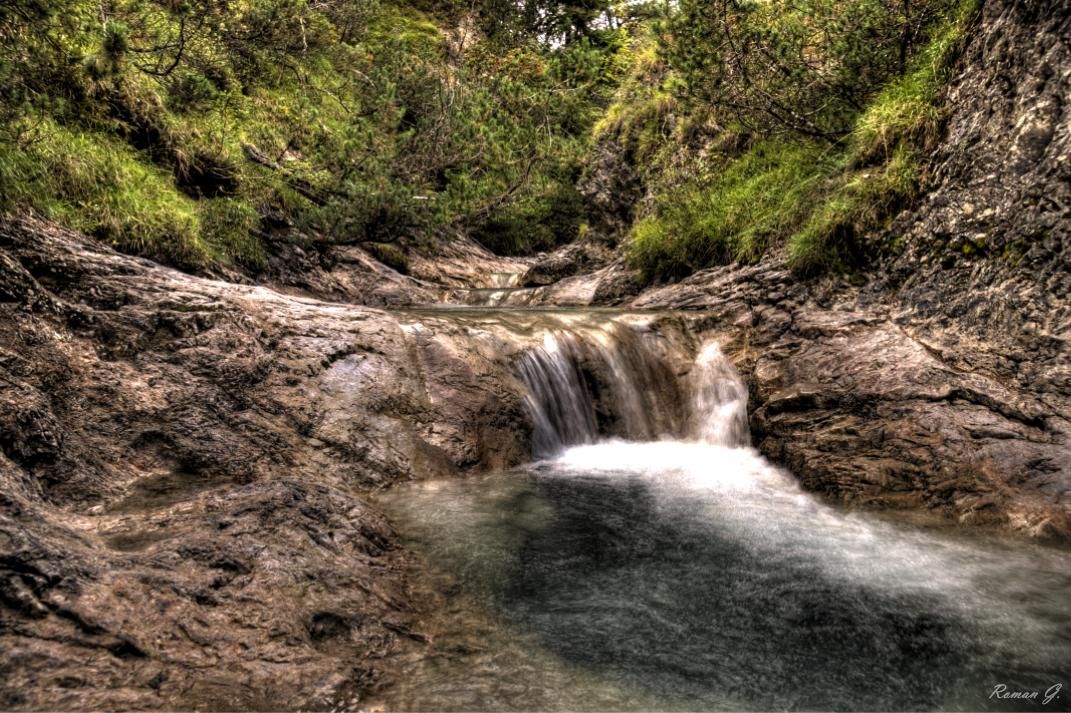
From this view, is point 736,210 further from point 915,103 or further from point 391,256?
point 391,256

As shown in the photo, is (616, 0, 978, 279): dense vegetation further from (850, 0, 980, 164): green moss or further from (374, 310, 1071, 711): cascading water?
(374, 310, 1071, 711): cascading water

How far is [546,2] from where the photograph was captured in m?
20.1

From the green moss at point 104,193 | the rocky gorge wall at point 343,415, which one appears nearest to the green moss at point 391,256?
the green moss at point 104,193

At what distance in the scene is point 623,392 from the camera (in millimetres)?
6910

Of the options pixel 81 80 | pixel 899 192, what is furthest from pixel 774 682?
pixel 81 80

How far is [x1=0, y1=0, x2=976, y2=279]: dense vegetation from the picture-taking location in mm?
6258

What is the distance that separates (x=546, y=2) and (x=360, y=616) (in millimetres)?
21732

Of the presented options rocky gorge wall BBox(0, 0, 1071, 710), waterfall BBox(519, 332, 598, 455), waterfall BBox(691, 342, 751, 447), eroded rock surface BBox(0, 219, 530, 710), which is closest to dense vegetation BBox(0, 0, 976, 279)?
rocky gorge wall BBox(0, 0, 1071, 710)

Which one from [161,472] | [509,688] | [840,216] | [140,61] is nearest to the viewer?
[509,688]

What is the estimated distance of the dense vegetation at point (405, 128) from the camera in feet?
20.5

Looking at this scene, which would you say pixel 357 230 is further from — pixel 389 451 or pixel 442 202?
pixel 389 451

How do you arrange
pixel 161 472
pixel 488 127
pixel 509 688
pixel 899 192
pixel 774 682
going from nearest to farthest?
pixel 509 688, pixel 774 682, pixel 161 472, pixel 899 192, pixel 488 127

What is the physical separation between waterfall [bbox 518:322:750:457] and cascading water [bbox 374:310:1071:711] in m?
0.95

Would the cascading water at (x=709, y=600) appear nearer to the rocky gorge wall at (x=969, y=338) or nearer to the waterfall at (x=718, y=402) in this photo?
the rocky gorge wall at (x=969, y=338)
